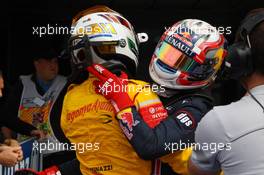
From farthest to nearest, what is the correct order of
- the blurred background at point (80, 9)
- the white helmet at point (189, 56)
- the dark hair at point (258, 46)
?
the blurred background at point (80, 9) → the white helmet at point (189, 56) → the dark hair at point (258, 46)

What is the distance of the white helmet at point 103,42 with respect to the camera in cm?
202

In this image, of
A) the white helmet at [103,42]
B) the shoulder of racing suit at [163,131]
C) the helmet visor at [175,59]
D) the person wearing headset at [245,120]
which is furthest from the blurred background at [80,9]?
the person wearing headset at [245,120]

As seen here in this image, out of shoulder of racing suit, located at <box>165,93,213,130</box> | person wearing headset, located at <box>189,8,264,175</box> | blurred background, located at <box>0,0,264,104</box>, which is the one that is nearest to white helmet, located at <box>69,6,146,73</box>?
shoulder of racing suit, located at <box>165,93,213,130</box>

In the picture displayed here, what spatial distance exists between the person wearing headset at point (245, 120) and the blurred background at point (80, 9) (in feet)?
10.8

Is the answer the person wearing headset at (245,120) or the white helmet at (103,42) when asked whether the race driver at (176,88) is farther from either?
the person wearing headset at (245,120)

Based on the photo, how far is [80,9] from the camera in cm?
485

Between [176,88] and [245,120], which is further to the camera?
[176,88]

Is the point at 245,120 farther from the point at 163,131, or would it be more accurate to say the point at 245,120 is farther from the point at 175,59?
the point at 175,59

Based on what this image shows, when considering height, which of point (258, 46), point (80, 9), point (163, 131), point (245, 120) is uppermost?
point (258, 46)

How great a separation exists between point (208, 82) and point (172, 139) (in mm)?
328

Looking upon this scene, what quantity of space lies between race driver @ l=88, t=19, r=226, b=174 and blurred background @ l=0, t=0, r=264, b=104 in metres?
2.83

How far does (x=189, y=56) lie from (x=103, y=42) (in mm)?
340

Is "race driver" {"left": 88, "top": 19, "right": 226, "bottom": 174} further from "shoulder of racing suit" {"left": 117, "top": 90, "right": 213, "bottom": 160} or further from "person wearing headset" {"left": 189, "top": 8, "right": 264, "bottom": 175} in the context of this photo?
"person wearing headset" {"left": 189, "top": 8, "right": 264, "bottom": 175}

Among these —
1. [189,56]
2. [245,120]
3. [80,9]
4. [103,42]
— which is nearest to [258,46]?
[245,120]
